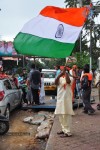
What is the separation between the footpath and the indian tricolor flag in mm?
2089

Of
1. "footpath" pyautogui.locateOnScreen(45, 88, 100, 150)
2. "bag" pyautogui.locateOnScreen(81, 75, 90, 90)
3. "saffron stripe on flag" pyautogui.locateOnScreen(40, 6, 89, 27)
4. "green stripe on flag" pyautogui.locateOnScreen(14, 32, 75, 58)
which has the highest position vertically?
"saffron stripe on flag" pyautogui.locateOnScreen(40, 6, 89, 27)

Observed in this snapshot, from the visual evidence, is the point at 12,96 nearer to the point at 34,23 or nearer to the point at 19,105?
the point at 19,105

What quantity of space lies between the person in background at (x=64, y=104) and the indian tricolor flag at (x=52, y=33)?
149cm

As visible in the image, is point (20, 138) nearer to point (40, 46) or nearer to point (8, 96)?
point (8, 96)

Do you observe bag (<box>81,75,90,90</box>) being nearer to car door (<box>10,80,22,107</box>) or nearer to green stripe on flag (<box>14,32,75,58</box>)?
car door (<box>10,80,22,107</box>)

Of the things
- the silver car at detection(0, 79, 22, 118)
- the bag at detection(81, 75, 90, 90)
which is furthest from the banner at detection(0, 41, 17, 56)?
the bag at detection(81, 75, 90, 90)

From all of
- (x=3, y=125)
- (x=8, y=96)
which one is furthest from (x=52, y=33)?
(x=8, y=96)

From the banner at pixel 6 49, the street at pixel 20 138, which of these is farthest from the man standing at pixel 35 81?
the banner at pixel 6 49

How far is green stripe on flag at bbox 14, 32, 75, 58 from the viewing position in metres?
8.16

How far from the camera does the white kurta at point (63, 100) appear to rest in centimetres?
993

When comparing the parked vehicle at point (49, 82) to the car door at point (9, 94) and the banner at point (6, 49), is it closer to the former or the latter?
the car door at point (9, 94)

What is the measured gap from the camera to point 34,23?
29.3ft

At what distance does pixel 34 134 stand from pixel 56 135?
1.67m

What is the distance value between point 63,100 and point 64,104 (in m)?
0.10
